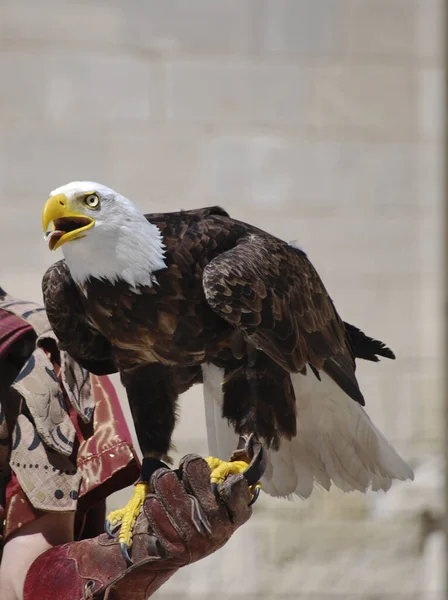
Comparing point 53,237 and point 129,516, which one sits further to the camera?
point 129,516

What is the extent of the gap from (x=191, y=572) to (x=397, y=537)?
801mm

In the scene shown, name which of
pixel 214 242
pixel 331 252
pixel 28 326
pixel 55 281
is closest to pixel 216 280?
pixel 214 242

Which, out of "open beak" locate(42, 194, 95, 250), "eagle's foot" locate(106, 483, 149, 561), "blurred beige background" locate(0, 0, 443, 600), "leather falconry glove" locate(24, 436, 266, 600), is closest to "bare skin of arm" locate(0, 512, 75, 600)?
"leather falconry glove" locate(24, 436, 266, 600)

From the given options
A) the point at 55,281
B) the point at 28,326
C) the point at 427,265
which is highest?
the point at 55,281

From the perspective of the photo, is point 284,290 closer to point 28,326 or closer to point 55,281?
point 55,281

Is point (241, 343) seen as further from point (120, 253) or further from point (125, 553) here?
point (125, 553)

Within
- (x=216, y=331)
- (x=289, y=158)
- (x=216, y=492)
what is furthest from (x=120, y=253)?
Answer: (x=289, y=158)

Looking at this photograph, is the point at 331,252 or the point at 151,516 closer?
the point at 151,516

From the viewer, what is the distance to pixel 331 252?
427 centimetres

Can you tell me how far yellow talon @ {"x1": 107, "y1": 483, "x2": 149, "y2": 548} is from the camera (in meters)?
2.11

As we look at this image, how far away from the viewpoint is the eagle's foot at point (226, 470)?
79.4 inches

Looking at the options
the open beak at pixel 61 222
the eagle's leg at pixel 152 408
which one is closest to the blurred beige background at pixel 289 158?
the eagle's leg at pixel 152 408

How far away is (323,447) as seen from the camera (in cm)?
235

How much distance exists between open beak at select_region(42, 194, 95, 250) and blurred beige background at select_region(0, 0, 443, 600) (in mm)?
2205
